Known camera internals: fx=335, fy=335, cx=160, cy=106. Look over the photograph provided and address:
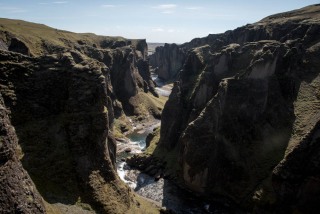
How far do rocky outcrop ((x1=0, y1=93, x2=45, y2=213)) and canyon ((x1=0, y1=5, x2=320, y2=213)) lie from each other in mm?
106

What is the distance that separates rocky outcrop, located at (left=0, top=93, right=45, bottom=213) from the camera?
1292 inches

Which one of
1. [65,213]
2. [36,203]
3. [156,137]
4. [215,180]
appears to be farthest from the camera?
[156,137]

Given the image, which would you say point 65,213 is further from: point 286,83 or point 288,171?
point 286,83

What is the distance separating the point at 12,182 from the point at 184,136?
53086 mm

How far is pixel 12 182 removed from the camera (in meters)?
33.8

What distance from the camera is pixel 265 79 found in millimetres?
81250

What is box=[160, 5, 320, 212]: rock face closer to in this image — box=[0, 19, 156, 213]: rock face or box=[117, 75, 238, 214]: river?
box=[117, 75, 238, 214]: river

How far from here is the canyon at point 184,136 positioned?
2078 inches

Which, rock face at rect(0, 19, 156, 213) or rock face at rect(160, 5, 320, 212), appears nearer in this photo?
rock face at rect(0, 19, 156, 213)

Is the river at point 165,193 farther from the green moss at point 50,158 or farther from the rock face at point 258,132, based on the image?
the green moss at point 50,158

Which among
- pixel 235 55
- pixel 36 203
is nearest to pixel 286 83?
pixel 235 55

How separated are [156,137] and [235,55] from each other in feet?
122

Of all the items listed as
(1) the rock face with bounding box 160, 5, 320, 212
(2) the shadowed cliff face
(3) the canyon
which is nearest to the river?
(3) the canyon

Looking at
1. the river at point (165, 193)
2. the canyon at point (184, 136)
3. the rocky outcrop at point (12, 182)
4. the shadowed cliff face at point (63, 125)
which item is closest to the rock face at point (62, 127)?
the shadowed cliff face at point (63, 125)
